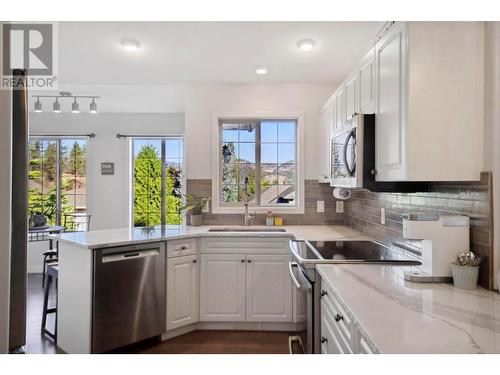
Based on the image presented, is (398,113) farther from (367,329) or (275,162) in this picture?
(275,162)

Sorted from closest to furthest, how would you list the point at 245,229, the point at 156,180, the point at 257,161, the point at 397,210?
the point at 397,210 < the point at 245,229 < the point at 257,161 < the point at 156,180

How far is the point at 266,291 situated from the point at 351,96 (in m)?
1.78

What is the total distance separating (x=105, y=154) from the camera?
16.9ft

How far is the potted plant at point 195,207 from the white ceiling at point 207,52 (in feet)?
4.11

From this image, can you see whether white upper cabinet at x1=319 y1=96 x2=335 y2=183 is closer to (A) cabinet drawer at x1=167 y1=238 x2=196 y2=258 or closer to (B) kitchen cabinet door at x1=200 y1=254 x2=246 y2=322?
(B) kitchen cabinet door at x1=200 y1=254 x2=246 y2=322

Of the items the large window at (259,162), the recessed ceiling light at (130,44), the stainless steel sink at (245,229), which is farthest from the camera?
the large window at (259,162)

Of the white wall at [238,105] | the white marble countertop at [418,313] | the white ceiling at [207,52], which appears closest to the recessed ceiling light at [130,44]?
the white ceiling at [207,52]

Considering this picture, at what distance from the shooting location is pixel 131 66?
3.11m

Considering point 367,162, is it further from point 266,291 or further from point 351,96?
point 266,291

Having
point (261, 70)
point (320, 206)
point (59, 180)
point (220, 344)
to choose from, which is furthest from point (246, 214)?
point (59, 180)

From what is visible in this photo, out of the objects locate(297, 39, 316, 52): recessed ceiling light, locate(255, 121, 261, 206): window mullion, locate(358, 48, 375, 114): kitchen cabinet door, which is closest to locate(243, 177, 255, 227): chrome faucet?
locate(255, 121, 261, 206): window mullion

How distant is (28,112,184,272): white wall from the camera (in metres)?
5.12

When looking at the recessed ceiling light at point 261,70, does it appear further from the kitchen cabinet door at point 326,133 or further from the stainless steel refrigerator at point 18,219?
the stainless steel refrigerator at point 18,219

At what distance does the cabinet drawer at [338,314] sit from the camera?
1.30m
